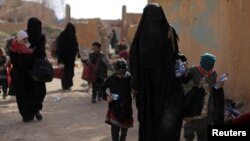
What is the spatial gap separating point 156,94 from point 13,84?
396 cm

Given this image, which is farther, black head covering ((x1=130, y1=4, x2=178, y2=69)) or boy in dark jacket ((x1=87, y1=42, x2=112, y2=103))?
boy in dark jacket ((x1=87, y1=42, x2=112, y2=103))

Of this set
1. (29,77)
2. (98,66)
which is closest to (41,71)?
(29,77)

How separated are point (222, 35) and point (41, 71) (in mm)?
3289

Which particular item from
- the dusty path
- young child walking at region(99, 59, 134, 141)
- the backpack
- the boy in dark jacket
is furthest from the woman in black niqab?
the boy in dark jacket

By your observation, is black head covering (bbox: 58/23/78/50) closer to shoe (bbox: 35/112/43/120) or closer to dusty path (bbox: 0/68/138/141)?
dusty path (bbox: 0/68/138/141)

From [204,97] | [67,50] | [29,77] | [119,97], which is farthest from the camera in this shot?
[67,50]

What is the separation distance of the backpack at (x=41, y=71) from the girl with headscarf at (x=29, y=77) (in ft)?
0.31

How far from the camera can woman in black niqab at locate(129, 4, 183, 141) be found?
545 cm

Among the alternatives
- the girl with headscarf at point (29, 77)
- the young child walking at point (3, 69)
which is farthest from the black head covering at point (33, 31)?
the young child walking at point (3, 69)

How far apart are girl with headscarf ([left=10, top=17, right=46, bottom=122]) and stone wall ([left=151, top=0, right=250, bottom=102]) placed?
10.4 feet

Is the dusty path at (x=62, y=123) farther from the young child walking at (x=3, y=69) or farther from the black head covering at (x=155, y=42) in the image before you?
the black head covering at (x=155, y=42)

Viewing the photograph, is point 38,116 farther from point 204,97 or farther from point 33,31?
point 204,97

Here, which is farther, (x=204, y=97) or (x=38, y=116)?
(x=38, y=116)

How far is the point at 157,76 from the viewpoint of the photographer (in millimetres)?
5480
